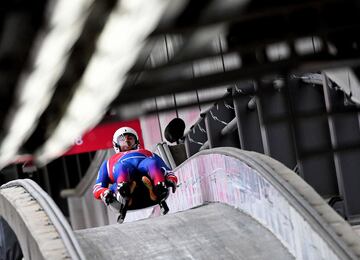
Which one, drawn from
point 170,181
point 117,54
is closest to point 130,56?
point 117,54

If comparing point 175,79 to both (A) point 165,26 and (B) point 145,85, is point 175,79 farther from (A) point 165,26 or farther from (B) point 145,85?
(A) point 165,26

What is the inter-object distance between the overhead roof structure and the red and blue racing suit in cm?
513

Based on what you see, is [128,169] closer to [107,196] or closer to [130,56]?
[107,196]

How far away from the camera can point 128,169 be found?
9727 mm

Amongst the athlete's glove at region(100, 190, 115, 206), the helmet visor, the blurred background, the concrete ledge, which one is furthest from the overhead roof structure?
the helmet visor

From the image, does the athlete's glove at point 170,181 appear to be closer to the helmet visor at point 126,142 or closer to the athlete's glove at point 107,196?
the athlete's glove at point 107,196

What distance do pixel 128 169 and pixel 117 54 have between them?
20.5ft

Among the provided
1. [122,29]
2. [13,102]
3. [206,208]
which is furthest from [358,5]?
[206,208]

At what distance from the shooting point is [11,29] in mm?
3109

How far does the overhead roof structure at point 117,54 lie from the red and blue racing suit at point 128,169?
16.8ft

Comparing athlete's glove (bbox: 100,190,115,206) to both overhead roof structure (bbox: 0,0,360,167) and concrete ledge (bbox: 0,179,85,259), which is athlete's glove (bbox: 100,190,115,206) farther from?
overhead roof structure (bbox: 0,0,360,167)

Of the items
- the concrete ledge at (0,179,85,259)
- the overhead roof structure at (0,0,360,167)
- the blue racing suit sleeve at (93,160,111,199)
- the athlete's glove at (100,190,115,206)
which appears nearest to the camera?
the overhead roof structure at (0,0,360,167)

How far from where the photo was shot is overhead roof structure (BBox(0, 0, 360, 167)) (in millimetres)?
3229

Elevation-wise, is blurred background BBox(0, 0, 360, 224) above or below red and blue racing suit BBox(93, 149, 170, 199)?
above
